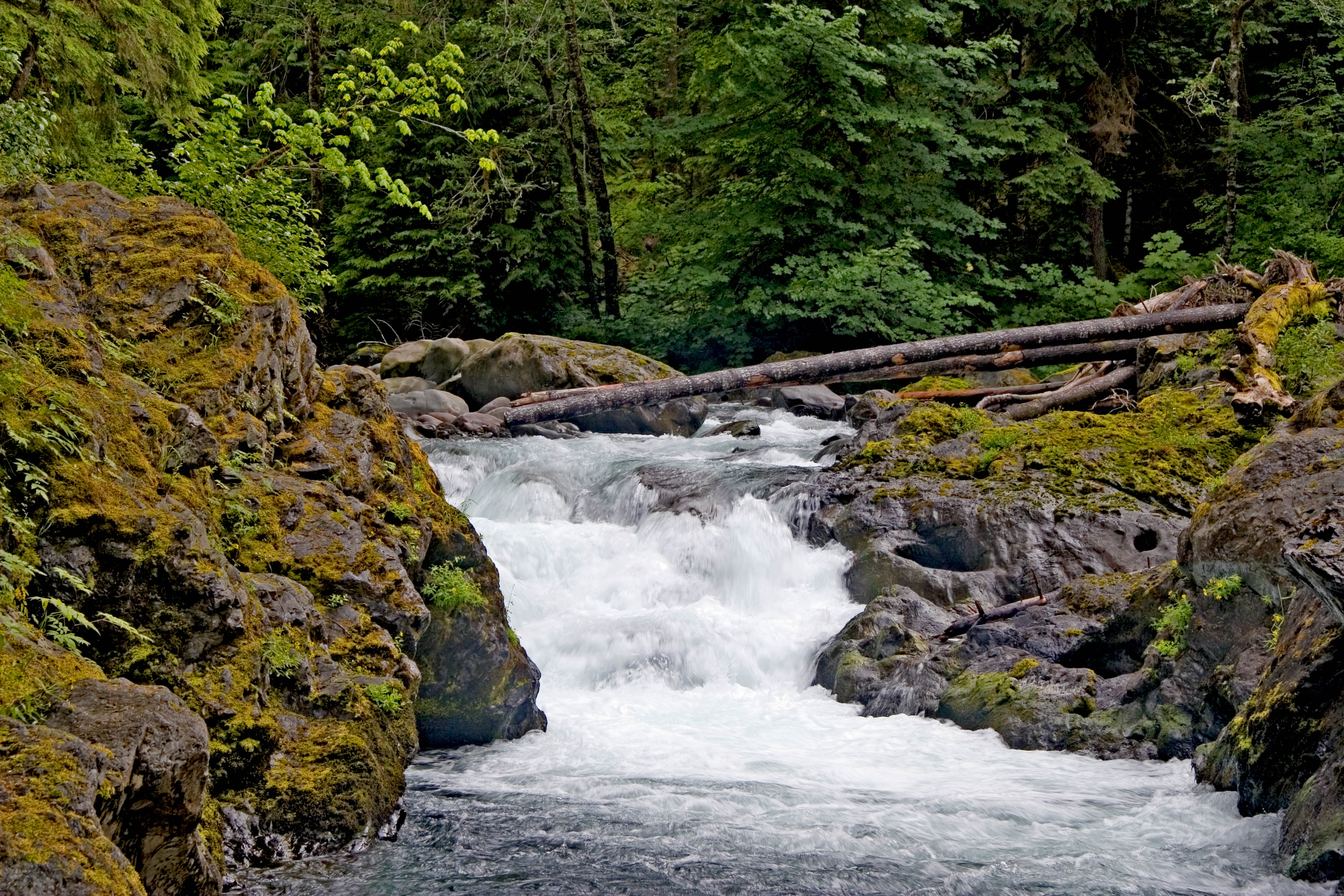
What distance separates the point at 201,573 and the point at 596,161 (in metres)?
18.5

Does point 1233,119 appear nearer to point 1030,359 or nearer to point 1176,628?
point 1030,359

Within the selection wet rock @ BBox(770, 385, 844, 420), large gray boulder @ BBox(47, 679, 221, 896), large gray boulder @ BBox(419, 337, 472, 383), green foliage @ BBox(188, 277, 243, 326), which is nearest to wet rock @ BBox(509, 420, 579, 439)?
large gray boulder @ BBox(419, 337, 472, 383)

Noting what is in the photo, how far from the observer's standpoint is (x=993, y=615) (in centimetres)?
767

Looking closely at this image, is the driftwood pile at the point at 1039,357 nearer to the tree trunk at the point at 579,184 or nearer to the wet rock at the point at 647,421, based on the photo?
the wet rock at the point at 647,421

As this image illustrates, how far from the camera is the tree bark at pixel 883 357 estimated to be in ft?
38.5

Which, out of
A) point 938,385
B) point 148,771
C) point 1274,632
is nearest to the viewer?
point 148,771

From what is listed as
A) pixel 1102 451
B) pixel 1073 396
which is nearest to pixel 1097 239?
pixel 1073 396

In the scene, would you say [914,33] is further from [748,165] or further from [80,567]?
[80,567]

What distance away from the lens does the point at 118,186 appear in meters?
8.34

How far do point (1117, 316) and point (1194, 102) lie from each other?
10959 mm

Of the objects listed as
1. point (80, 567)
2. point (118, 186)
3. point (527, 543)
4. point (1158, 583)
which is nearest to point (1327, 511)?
point (1158, 583)

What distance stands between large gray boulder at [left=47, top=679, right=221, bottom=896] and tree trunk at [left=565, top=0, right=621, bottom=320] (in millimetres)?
19187

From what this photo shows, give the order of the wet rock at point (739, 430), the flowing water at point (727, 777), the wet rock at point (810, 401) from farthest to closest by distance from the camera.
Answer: the wet rock at point (810, 401) → the wet rock at point (739, 430) → the flowing water at point (727, 777)

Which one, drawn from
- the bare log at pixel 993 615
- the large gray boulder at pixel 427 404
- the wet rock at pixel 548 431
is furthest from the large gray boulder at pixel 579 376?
the bare log at pixel 993 615
